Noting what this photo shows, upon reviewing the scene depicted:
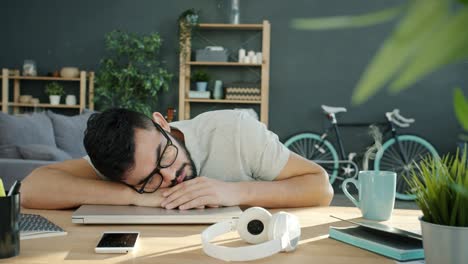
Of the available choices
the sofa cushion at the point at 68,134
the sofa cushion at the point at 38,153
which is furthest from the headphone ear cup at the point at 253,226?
the sofa cushion at the point at 68,134

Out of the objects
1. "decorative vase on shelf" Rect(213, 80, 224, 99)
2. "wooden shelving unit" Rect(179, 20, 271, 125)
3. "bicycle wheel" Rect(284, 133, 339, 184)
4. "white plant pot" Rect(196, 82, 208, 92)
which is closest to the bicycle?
"bicycle wheel" Rect(284, 133, 339, 184)

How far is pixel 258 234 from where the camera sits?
3.25ft

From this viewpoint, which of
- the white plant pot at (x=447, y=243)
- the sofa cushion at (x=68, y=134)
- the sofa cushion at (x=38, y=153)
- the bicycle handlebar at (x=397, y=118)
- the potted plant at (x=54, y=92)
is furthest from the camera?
the potted plant at (x=54, y=92)

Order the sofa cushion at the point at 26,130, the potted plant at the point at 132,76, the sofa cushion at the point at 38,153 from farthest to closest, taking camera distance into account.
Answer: the potted plant at the point at 132,76
the sofa cushion at the point at 26,130
the sofa cushion at the point at 38,153

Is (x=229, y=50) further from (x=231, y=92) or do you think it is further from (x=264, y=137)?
(x=264, y=137)

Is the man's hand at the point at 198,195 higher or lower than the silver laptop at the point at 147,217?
higher

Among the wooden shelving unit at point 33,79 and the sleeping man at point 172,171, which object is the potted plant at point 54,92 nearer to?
the wooden shelving unit at point 33,79

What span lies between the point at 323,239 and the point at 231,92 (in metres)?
4.56

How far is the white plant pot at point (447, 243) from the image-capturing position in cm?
72

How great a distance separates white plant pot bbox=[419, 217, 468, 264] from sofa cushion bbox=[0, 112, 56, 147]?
3555 mm

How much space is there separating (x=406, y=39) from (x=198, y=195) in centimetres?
121

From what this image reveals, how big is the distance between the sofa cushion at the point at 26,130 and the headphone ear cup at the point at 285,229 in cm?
329

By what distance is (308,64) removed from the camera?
5.80 m

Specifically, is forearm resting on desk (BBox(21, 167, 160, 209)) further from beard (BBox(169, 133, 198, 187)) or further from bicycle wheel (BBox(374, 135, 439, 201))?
bicycle wheel (BBox(374, 135, 439, 201))
